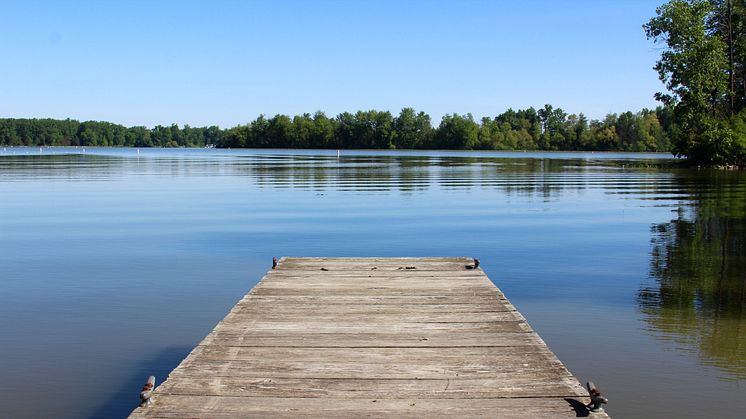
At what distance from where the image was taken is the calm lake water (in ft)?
25.6

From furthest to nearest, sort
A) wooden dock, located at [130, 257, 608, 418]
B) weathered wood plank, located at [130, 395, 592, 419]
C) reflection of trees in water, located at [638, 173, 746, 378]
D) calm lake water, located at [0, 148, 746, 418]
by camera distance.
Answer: reflection of trees in water, located at [638, 173, 746, 378] → calm lake water, located at [0, 148, 746, 418] → wooden dock, located at [130, 257, 608, 418] → weathered wood plank, located at [130, 395, 592, 419]

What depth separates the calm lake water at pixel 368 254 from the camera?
25.6 feet

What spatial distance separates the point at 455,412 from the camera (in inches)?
193

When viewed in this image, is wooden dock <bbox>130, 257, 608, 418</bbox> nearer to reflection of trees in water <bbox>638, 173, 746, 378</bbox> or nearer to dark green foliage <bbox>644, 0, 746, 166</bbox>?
reflection of trees in water <bbox>638, 173, 746, 378</bbox>

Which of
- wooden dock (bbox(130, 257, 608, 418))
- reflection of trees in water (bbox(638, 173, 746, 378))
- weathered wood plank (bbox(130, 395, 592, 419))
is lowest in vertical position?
reflection of trees in water (bbox(638, 173, 746, 378))

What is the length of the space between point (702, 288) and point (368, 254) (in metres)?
6.88

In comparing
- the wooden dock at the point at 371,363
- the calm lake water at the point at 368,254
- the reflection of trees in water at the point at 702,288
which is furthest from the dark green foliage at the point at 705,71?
the wooden dock at the point at 371,363

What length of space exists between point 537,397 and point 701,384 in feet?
11.2

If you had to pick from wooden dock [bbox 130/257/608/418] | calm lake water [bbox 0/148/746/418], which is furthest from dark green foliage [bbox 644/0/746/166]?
wooden dock [bbox 130/257/608/418]

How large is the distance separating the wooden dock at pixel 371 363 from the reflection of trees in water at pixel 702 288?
2883 millimetres

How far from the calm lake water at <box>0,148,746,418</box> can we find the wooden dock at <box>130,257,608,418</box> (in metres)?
1.47

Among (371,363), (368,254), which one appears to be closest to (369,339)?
(371,363)

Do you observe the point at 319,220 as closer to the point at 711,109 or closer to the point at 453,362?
the point at 453,362

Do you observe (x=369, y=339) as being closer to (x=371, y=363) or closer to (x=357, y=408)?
(x=371, y=363)
